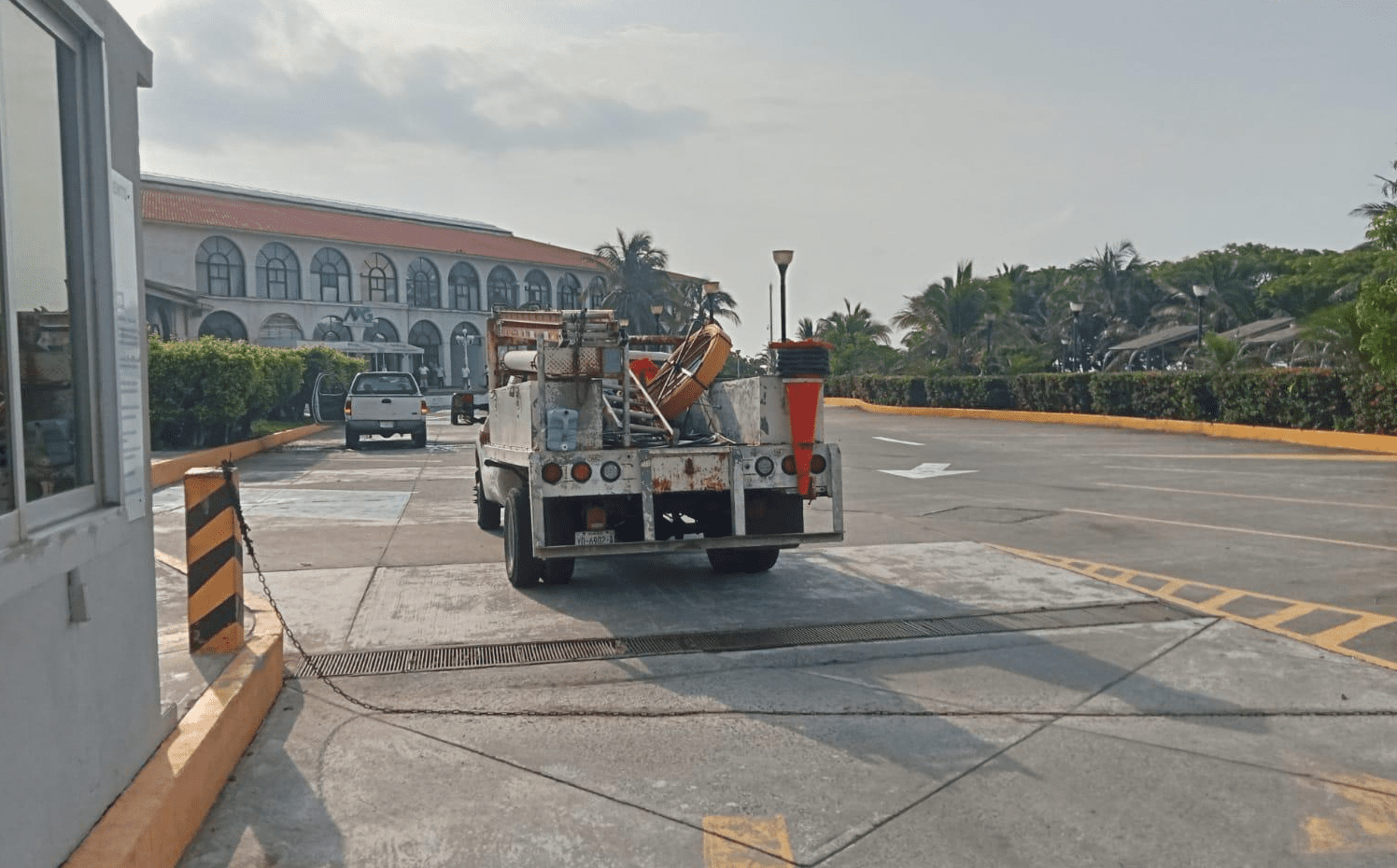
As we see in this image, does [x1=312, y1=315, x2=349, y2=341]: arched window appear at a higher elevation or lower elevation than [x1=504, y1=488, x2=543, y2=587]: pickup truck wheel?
higher

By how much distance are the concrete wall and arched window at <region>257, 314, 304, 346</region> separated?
57.7 meters

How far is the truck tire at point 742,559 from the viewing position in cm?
902

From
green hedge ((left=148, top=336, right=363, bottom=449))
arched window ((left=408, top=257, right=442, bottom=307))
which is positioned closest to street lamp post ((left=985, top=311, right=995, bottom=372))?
green hedge ((left=148, top=336, right=363, bottom=449))

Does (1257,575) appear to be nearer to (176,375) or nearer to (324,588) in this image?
(324,588)

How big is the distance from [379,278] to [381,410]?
41455 millimetres

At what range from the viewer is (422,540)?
1109 cm

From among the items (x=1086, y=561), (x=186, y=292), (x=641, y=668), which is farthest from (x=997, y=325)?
(x=641, y=668)

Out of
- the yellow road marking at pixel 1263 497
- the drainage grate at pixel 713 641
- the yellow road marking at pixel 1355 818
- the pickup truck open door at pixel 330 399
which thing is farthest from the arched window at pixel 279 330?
the yellow road marking at pixel 1355 818

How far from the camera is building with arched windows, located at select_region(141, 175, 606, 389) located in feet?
184

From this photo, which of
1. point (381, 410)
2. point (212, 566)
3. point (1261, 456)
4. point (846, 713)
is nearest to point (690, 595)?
point (846, 713)

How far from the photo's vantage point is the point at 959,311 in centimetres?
4984

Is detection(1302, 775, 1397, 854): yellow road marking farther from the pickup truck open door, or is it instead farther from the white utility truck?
the pickup truck open door

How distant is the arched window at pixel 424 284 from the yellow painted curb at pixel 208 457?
4054cm

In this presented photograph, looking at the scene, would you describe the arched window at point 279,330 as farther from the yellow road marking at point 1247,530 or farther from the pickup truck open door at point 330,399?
the yellow road marking at point 1247,530
